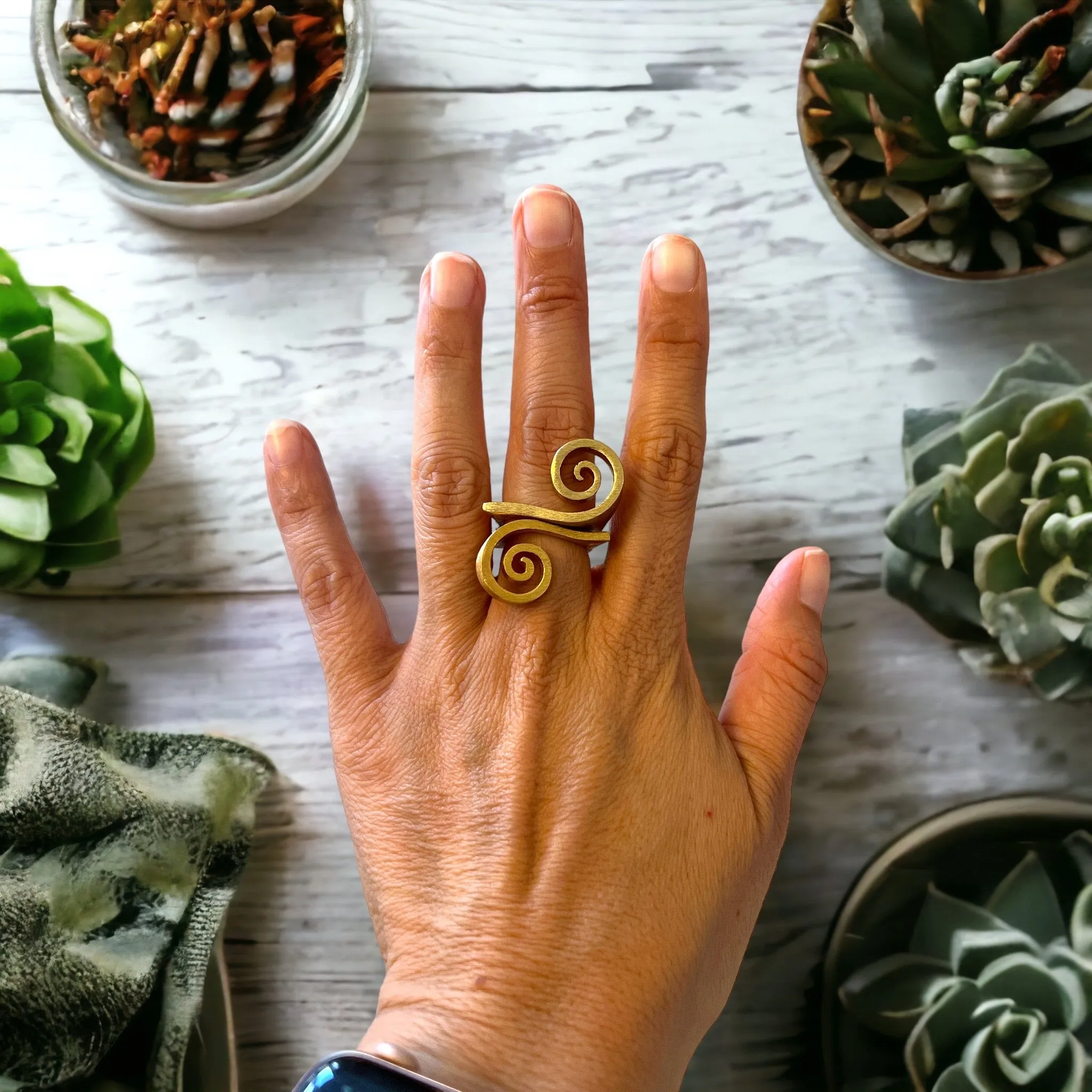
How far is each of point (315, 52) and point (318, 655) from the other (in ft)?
1.70

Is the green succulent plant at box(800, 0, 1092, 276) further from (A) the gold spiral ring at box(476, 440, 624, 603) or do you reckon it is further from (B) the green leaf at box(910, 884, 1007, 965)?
(B) the green leaf at box(910, 884, 1007, 965)

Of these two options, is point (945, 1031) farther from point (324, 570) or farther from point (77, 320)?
point (77, 320)

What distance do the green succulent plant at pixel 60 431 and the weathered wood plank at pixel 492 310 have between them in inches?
3.9

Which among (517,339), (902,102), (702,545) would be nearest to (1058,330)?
(902,102)

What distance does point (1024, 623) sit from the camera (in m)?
0.72

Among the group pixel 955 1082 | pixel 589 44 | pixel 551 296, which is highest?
pixel 589 44

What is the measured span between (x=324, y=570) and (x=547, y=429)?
22cm

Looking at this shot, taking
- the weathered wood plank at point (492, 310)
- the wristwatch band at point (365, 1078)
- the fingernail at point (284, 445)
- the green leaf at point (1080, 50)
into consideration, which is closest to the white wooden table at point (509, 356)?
the weathered wood plank at point (492, 310)

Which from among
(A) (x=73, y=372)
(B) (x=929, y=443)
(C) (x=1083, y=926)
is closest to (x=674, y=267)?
(B) (x=929, y=443)

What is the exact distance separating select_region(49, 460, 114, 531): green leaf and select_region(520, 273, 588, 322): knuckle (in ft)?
1.20

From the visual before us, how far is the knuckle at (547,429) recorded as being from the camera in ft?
2.34

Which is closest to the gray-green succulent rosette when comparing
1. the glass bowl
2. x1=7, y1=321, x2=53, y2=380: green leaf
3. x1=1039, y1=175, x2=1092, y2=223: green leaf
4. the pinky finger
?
x1=1039, y1=175, x2=1092, y2=223: green leaf

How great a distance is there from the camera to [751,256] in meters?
0.87

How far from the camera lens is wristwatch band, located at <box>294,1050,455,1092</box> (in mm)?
542
